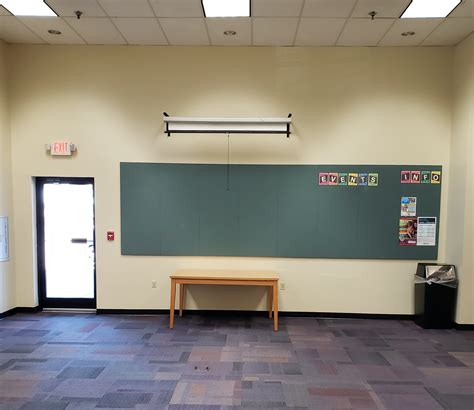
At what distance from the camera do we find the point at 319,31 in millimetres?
3793

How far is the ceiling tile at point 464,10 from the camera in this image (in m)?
3.21

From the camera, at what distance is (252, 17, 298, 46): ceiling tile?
3574 mm

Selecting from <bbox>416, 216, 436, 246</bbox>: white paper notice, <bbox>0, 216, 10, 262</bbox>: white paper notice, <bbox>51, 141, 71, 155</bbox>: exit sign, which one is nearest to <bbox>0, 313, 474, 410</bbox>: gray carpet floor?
<bbox>0, 216, 10, 262</bbox>: white paper notice

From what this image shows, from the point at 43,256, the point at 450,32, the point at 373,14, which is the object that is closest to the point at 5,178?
the point at 43,256

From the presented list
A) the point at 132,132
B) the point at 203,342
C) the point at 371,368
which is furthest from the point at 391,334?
the point at 132,132

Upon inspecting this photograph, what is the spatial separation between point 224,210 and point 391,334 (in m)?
2.69

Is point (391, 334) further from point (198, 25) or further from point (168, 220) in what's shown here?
point (198, 25)

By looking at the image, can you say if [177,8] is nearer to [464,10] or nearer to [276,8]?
[276,8]

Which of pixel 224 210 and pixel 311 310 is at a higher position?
pixel 224 210

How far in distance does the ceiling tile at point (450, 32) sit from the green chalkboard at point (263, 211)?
1712 millimetres

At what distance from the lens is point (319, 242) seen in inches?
167

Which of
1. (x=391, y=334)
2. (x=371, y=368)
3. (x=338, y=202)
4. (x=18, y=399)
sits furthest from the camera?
(x=338, y=202)

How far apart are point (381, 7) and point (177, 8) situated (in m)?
2.27

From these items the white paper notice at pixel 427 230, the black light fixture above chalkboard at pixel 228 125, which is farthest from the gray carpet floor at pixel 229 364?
the black light fixture above chalkboard at pixel 228 125
